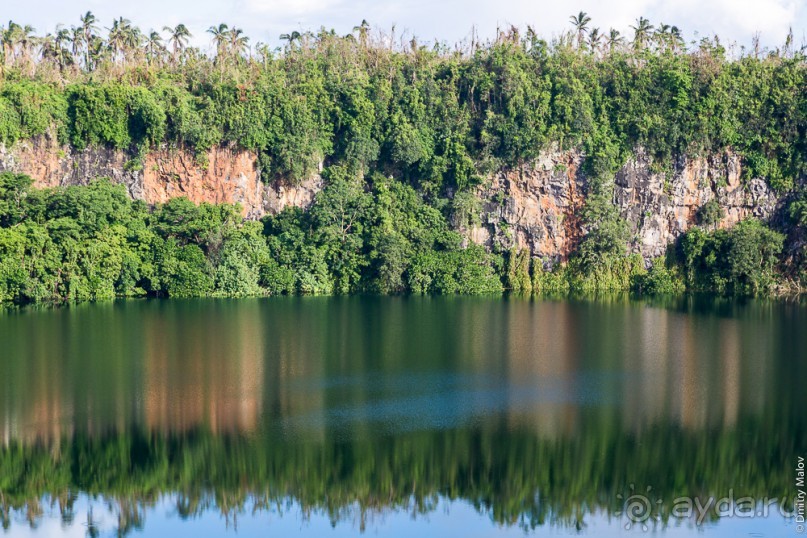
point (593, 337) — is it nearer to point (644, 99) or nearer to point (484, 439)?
point (484, 439)

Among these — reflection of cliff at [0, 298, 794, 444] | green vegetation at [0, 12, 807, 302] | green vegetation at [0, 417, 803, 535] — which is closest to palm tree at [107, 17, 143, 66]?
→ green vegetation at [0, 12, 807, 302]

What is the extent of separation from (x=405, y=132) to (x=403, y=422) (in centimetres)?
3778

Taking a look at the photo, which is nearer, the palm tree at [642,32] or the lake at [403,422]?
the lake at [403,422]

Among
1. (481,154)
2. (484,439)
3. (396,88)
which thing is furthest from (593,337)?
(396,88)

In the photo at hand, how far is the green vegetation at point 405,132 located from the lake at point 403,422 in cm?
1573

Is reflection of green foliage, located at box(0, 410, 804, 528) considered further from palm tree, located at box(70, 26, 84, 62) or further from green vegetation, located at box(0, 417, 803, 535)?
palm tree, located at box(70, 26, 84, 62)

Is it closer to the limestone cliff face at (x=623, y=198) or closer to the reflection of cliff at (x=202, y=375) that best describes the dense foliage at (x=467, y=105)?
the limestone cliff face at (x=623, y=198)

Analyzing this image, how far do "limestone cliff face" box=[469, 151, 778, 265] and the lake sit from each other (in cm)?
2002

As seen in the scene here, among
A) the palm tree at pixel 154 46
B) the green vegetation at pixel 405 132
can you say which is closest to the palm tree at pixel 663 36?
the green vegetation at pixel 405 132

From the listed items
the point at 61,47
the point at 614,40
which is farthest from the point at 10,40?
the point at 614,40

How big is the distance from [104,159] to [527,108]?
24837 mm

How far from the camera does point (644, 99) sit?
62000mm

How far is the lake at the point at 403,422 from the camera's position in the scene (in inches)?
828

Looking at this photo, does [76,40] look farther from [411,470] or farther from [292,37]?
[411,470]
